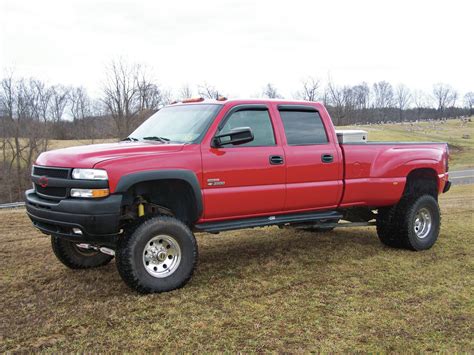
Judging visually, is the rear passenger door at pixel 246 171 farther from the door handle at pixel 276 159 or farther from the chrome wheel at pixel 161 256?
the chrome wheel at pixel 161 256

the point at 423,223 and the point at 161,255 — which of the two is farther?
the point at 423,223

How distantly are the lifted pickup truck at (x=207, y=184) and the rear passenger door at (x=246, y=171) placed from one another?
0.04 ft

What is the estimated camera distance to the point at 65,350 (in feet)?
11.5

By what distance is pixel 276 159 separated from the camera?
18.0ft

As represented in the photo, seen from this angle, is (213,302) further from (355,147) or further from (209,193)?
(355,147)

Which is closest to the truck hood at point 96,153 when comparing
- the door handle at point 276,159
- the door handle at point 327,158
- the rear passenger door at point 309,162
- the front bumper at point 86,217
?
the front bumper at point 86,217

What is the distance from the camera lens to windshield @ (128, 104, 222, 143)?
5219 mm

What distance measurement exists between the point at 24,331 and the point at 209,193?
7.02ft

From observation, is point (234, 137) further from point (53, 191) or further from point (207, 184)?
point (53, 191)

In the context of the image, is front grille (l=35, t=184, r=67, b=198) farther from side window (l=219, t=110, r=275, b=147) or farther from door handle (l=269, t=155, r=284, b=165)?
door handle (l=269, t=155, r=284, b=165)

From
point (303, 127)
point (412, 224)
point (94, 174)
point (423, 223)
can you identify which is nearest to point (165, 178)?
point (94, 174)

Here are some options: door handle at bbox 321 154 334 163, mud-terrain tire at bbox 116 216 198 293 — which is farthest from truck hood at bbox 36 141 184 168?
door handle at bbox 321 154 334 163

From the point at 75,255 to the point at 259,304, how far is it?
244cm

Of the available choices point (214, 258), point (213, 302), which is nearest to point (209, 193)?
point (213, 302)
